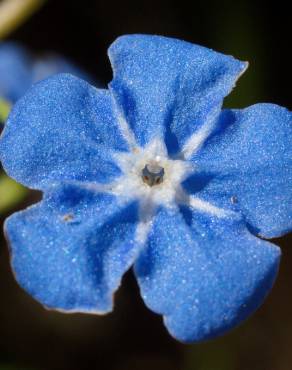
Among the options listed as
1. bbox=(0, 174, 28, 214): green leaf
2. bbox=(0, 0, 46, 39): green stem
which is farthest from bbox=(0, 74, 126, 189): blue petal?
bbox=(0, 0, 46, 39): green stem

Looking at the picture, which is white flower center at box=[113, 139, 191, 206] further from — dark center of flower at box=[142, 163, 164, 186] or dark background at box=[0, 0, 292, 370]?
dark background at box=[0, 0, 292, 370]

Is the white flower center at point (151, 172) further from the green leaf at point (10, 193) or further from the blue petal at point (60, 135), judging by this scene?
the green leaf at point (10, 193)

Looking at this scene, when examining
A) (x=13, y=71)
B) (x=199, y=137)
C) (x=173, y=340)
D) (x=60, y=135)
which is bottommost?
(x=173, y=340)

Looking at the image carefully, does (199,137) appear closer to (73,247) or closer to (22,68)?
(73,247)

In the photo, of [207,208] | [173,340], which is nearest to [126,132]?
[207,208]

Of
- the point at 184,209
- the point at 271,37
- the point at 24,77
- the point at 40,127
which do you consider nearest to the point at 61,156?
the point at 40,127

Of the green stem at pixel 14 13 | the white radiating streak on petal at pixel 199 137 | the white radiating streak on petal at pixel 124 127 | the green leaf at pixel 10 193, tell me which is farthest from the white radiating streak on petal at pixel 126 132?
the green stem at pixel 14 13
